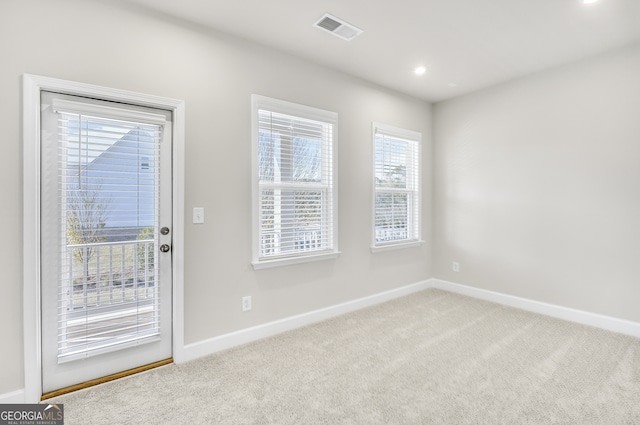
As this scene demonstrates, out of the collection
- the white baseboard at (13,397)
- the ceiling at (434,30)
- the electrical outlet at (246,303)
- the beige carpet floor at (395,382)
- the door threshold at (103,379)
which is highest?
the ceiling at (434,30)

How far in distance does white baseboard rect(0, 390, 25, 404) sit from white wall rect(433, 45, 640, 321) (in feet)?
14.4

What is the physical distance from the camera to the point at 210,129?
2.51 metres

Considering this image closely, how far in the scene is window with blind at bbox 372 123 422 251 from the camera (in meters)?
3.79

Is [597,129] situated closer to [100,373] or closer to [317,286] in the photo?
[317,286]

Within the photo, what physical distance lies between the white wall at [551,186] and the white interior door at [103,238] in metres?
3.56

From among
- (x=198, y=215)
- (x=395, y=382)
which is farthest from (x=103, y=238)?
(x=395, y=382)

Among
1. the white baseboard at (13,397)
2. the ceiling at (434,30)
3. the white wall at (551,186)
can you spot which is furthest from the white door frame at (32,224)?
the white wall at (551,186)

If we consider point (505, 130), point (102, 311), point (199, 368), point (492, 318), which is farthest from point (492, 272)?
point (102, 311)

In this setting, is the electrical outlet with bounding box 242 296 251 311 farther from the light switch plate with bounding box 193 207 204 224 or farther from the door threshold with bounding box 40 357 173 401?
the light switch plate with bounding box 193 207 204 224

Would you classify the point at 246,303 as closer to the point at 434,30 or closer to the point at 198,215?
the point at 198,215

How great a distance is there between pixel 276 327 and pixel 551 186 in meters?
3.24

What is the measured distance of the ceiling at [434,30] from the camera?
2.26 m

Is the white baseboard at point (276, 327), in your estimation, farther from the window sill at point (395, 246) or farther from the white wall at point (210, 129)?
the window sill at point (395, 246)

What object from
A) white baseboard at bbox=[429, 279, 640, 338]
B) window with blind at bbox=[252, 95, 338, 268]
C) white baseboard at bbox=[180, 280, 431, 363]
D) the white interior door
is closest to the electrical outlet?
white baseboard at bbox=[180, 280, 431, 363]
